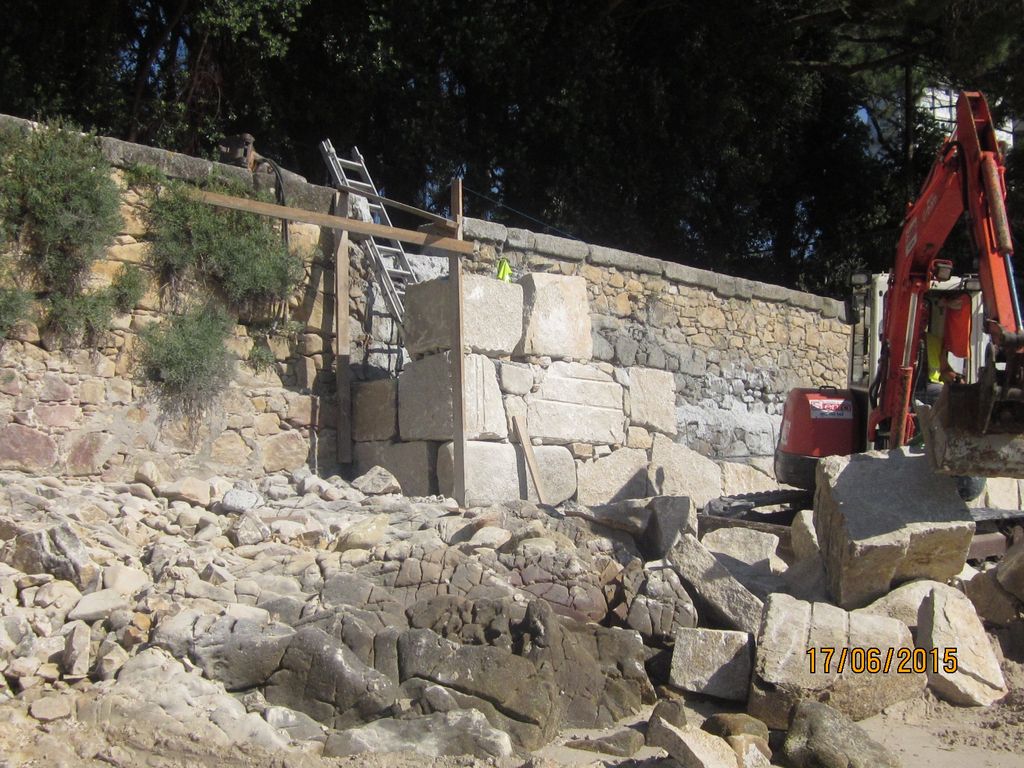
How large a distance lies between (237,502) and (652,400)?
13.0 ft

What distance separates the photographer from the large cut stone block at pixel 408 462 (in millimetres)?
7145

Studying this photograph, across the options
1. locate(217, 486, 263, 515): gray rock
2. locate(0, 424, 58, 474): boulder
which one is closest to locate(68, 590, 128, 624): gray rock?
locate(217, 486, 263, 515): gray rock

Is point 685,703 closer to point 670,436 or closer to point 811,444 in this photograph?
Answer: point 811,444

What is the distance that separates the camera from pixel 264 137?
38.7 ft

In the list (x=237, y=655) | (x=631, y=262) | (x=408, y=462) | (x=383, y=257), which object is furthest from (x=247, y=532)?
(x=631, y=262)

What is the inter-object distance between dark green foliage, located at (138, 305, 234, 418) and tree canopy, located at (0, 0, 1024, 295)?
14.8 feet

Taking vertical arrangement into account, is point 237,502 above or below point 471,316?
below

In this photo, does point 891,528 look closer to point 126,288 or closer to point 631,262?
point 631,262

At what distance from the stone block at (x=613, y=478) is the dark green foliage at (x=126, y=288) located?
11.5 feet

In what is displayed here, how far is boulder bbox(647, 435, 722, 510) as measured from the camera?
27.1 feet

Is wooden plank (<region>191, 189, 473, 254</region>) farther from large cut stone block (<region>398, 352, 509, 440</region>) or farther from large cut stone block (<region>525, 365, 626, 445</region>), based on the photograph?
large cut stone block (<region>525, 365, 626, 445</region>)

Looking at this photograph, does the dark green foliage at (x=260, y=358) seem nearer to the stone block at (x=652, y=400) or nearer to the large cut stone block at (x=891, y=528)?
the stone block at (x=652, y=400)

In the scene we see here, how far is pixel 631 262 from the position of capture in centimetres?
931

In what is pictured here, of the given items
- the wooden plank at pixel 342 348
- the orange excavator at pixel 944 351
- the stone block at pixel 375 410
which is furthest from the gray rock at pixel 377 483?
the orange excavator at pixel 944 351
